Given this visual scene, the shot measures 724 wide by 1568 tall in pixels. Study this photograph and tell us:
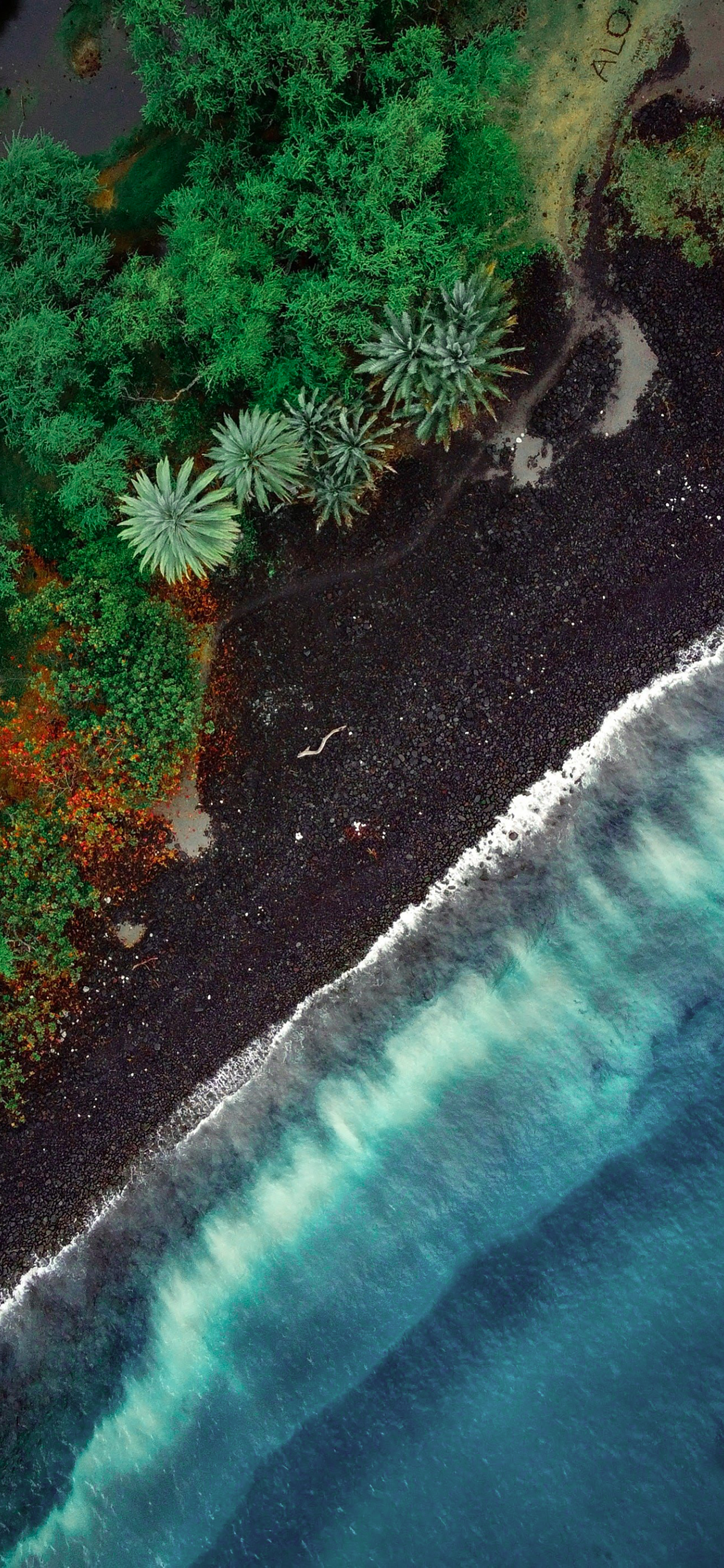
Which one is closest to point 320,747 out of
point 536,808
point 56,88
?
point 536,808

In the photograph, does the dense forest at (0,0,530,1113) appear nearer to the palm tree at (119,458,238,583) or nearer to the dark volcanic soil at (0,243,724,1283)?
the palm tree at (119,458,238,583)

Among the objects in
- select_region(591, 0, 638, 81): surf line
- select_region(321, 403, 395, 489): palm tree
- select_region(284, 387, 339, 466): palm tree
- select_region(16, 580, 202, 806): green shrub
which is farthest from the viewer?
select_region(591, 0, 638, 81): surf line

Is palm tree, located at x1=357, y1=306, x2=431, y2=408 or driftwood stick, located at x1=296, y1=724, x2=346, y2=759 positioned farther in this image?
driftwood stick, located at x1=296, y1=724, x2=346, y2=759

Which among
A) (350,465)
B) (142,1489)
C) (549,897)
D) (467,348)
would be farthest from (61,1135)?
(467,348)

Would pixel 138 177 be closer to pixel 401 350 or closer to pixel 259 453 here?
pixel 259 453

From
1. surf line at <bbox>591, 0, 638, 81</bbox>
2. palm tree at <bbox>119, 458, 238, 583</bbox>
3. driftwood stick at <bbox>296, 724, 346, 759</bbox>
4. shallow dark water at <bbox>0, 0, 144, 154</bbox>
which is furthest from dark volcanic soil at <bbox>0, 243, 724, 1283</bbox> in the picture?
shallow dark water at <bbox>0, 0, 144, 154</bbox>

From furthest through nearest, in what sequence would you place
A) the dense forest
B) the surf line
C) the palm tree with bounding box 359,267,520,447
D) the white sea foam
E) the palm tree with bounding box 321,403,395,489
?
the white sea foam → the surf line → the palm tree with bounding box 321,403,395,489 → the palm tree with bounding box 359,267,520,447 → the dense forest

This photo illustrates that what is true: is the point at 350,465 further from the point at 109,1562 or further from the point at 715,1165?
the point at 109,1562
